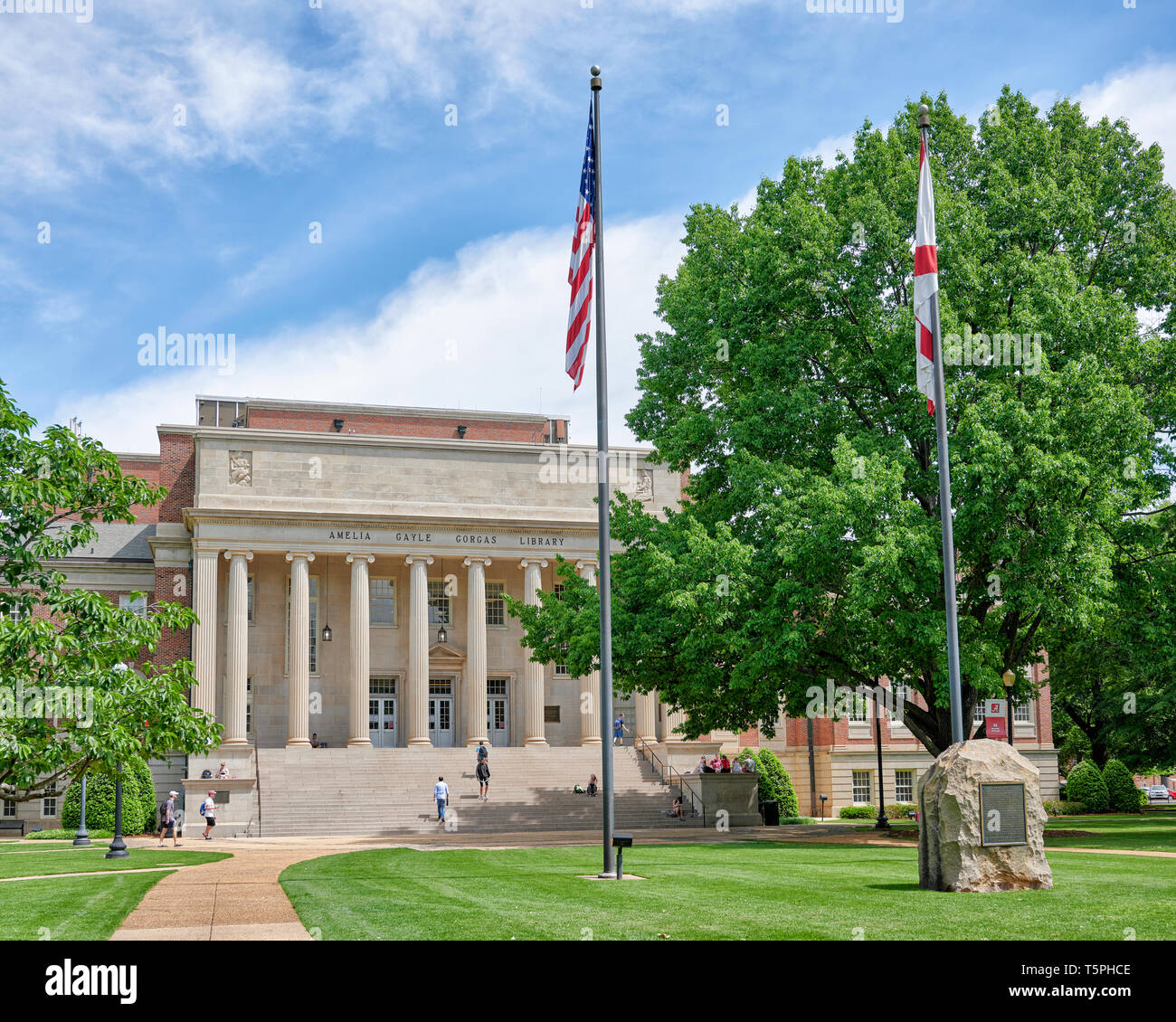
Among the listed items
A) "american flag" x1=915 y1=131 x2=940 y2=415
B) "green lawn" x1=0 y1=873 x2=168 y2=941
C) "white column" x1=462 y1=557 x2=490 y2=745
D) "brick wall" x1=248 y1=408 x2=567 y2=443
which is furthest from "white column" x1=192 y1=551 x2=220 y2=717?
"american flag" x1=915 y1=131 x2=940 y2=415

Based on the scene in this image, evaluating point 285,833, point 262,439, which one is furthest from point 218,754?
point 262,439

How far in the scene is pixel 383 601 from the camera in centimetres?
5512

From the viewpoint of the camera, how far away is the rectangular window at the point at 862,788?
186ft

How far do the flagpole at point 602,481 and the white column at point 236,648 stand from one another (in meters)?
32.1

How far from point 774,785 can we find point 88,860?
27393 mm

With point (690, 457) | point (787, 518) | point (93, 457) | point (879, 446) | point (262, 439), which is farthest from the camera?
point (262, 439)

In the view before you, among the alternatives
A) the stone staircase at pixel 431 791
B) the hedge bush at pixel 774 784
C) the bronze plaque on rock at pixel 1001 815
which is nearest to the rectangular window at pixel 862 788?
the hedge bush at pixel 774 784

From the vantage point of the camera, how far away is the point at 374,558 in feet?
172

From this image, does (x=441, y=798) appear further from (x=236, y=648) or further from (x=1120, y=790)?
(x=1120, y=790)

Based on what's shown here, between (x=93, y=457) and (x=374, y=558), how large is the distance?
37032mm

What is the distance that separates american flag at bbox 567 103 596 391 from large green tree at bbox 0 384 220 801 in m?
7.29
